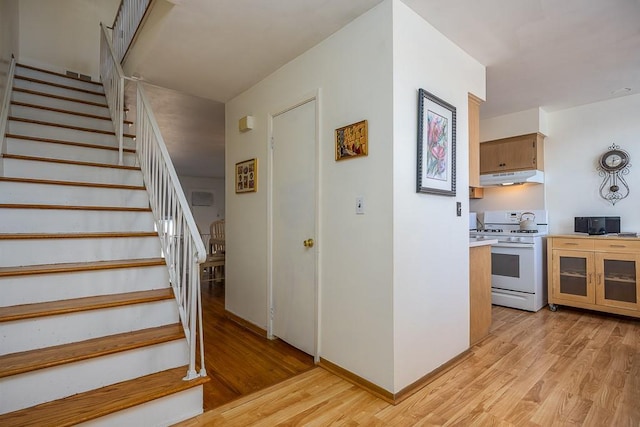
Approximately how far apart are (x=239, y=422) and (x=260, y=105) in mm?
2510

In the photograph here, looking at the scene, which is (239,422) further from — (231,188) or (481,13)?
(481,13)

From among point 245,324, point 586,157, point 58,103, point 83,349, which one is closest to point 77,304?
point 83,349

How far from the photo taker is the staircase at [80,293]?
1.48m

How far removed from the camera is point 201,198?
33.6 feet

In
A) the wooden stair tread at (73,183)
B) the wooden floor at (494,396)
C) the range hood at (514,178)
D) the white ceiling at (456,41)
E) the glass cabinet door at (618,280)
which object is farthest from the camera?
the range hood at (514,178)

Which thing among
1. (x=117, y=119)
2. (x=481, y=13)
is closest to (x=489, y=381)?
(x=481, y=13)

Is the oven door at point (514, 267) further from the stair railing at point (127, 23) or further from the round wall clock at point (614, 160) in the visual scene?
the stair railing at point (127, 23)

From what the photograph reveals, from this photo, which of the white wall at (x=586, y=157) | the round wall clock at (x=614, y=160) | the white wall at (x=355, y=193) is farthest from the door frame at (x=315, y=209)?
the round wall clock at (x=614, y=160)

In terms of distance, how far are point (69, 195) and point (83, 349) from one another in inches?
51.8

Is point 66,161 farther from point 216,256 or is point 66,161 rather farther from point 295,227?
point 216,256

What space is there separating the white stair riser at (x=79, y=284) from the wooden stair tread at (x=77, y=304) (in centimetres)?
4

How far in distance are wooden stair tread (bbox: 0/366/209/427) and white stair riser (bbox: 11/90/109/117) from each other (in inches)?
117

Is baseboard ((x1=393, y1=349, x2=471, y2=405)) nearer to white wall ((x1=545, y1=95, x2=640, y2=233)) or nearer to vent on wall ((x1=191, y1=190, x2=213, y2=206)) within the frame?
white wall ((x1=545, y1=95, x2=640, y2=233))

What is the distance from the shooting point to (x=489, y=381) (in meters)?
2.09
